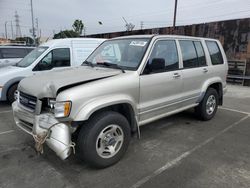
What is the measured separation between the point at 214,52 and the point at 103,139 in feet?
11.9

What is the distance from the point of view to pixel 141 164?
10.3ft

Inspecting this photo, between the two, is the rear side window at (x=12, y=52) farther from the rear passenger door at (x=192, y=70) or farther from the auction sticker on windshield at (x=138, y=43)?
the rear passenger door at (x=192, y=70)

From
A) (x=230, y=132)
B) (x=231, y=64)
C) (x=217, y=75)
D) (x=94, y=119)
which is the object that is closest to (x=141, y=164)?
(x=94, y=119)

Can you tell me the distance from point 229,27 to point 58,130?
11.4 meters

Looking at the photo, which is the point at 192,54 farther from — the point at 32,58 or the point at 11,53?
the point at 11,53

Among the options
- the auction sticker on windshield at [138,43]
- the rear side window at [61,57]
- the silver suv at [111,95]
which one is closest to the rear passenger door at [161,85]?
the silver suv at [111,95]

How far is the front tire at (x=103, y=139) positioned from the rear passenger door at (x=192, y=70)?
5.76 ft

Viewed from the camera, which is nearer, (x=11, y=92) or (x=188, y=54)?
(x=188, y=54)

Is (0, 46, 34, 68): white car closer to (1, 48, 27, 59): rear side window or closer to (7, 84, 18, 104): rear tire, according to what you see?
(1, 48, 27, 59): rear side window

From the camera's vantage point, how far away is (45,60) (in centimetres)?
664

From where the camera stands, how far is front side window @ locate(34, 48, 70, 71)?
6586mm

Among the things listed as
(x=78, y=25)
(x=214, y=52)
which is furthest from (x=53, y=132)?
(x=78, y=25)

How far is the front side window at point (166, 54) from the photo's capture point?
359 centimetres

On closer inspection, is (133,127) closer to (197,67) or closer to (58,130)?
(58,130)
